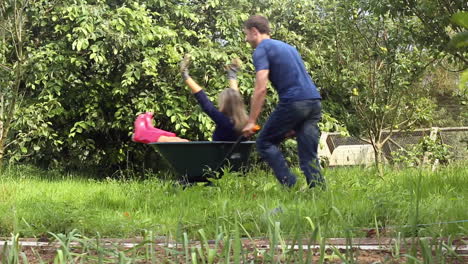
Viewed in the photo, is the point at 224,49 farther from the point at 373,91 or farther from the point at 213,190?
the point at 213,190

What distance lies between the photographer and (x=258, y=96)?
4.48 m

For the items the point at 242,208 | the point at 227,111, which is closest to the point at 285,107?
the point at 227,111

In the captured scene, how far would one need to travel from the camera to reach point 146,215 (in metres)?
3.68

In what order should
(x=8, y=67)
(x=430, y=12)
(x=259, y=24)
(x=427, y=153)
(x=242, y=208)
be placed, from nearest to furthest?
(x=242, y=208), (x=259, y=24), (x=430, y=12), (x=8, y=67), (x=427, y=153)

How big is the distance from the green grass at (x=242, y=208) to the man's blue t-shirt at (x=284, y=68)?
0.72 metres

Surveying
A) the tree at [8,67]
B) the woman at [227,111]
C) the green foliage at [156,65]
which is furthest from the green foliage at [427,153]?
the tree at [8,67]

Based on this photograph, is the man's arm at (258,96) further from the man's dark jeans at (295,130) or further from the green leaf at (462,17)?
the green leaf at (462,17)

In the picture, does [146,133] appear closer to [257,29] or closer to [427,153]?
[257,29]

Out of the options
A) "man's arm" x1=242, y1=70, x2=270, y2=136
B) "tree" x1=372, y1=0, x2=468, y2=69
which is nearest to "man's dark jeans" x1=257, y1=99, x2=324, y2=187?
"man's arm" x1=242, y1=70, x2=270, y2=136

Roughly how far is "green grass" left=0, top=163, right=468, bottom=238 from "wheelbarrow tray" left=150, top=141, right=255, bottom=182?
0.22 meters

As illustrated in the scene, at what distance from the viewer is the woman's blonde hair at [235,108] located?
5029 mm

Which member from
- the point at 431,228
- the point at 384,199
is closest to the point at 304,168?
the point at 384,199

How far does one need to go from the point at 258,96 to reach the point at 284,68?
0.30 m

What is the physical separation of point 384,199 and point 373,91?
16.0 ft
